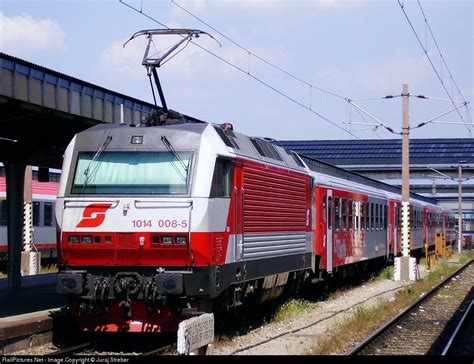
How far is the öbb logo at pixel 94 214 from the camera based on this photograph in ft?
37.0

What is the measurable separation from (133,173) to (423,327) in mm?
6870

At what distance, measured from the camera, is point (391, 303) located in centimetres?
1862

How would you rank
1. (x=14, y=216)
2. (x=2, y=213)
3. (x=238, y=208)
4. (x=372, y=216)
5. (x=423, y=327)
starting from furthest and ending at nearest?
1. (x=2, y=213)
2. (x=372, y=216)
3. (x=14, y=216)
4. (x=423, y=327)
5. (x=238, y=208)

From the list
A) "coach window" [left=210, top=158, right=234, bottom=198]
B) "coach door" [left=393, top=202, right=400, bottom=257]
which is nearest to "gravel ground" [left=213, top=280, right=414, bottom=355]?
"coach window" [left=210, top=158, right=234, bottom=198]

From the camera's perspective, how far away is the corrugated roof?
2992 inches

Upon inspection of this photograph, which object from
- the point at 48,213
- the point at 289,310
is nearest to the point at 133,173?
the point at 289,310

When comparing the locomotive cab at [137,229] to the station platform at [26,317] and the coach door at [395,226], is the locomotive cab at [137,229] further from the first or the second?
the coach door at [395,226]

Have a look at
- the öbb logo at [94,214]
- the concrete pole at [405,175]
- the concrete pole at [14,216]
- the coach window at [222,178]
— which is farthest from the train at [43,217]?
the coach window at [222,178]

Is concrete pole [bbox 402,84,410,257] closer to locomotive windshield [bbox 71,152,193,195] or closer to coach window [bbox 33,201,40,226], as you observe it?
coach window [bbox 33,201,40,226]

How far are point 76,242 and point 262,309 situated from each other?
5.81m

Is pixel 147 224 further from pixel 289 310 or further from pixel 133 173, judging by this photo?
pixel 289 310

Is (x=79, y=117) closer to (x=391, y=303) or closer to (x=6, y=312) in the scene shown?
(x=6, y=312)

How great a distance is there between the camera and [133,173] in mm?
11453

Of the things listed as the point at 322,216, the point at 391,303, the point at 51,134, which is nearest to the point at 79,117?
the point at 51,134
